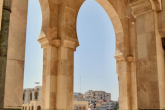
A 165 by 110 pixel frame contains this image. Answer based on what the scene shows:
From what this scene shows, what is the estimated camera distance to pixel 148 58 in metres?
6.95

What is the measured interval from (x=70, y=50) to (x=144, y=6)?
17.6 feet

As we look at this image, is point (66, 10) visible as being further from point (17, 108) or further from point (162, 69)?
point (17, 108)

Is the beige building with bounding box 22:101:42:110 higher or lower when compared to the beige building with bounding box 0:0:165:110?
lower

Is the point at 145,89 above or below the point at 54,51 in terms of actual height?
below

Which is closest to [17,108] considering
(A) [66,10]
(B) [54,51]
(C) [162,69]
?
(C) [162,69]

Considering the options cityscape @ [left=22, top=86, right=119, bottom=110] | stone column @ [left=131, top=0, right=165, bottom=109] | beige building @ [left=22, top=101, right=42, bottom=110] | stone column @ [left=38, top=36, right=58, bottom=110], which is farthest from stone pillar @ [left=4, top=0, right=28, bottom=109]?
beige building @ [left=22, top=101, right=42, bottom=110]

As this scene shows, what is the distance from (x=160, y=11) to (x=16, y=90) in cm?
518

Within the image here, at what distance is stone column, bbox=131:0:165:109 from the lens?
663 cm

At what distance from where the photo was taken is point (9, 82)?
4.28 metres

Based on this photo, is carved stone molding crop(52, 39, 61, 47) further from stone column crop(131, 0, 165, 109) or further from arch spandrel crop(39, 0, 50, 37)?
stone column crop(131, 0, 165, 109)

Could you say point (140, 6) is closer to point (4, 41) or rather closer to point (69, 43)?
point (4, 41)

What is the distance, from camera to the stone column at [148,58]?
21.7 ft

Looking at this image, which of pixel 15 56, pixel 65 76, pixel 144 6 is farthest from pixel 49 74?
pixel 15 56

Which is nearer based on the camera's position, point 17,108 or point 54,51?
point 17,108
